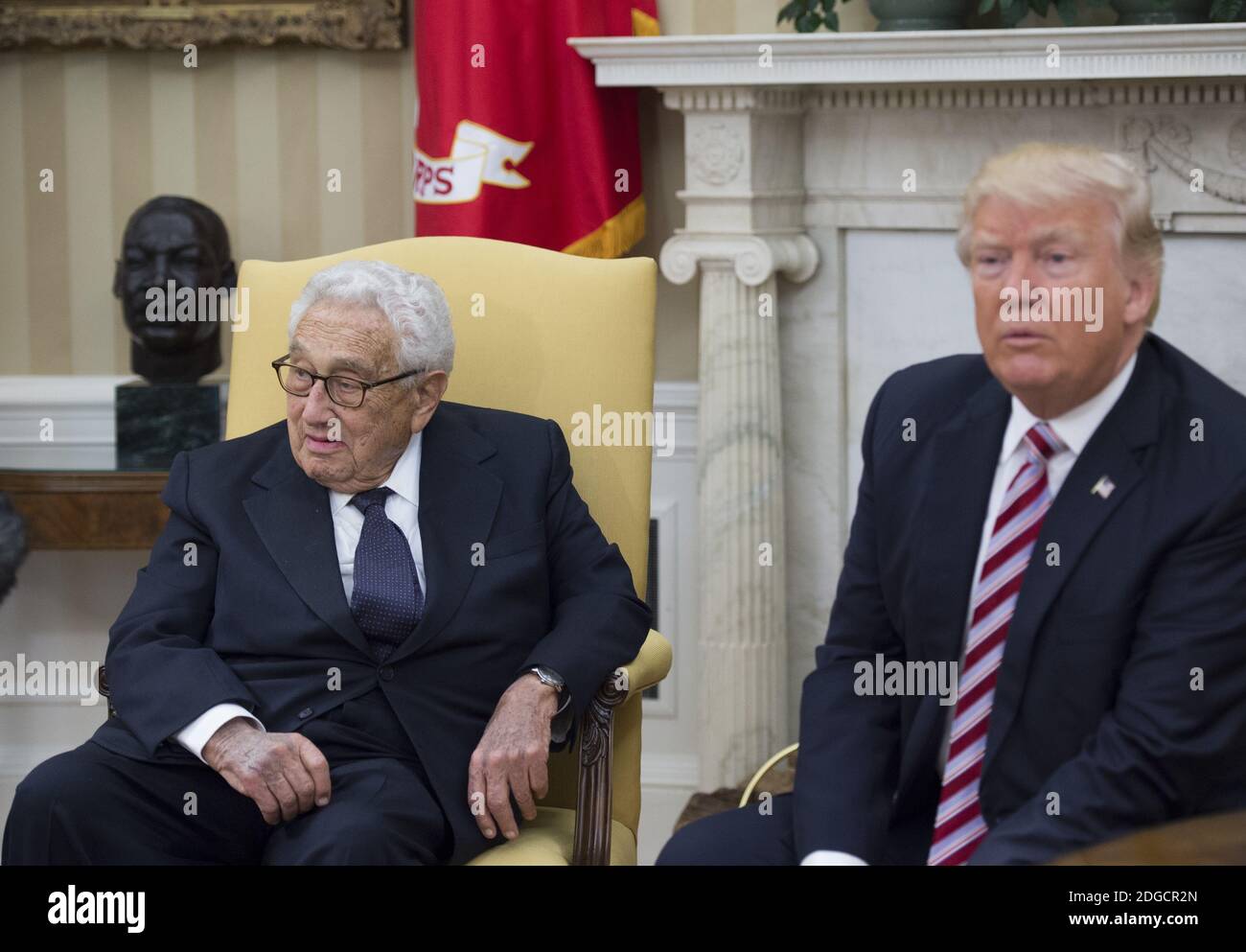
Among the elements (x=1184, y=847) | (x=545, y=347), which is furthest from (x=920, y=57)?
(x=1184, y=847)

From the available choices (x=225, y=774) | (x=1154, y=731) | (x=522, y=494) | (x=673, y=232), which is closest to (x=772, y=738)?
(x=673, y=232)

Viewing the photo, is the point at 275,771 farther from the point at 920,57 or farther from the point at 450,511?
the point at 920,57

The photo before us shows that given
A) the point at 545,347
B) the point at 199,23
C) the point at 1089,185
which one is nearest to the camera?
the point at 1089,185

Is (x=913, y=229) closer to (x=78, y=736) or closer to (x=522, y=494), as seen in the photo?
(x=522, y=494)

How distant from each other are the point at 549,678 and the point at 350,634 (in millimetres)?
275

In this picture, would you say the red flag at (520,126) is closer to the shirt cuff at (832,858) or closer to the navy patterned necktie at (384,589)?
the navy patterned necktie at (384,589)

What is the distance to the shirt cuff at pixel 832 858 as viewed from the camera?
5.63ft

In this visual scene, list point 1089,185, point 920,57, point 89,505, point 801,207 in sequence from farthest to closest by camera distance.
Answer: point 801,207
point 89,505
point 920,57
point 1089,185

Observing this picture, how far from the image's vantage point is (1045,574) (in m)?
1.63
